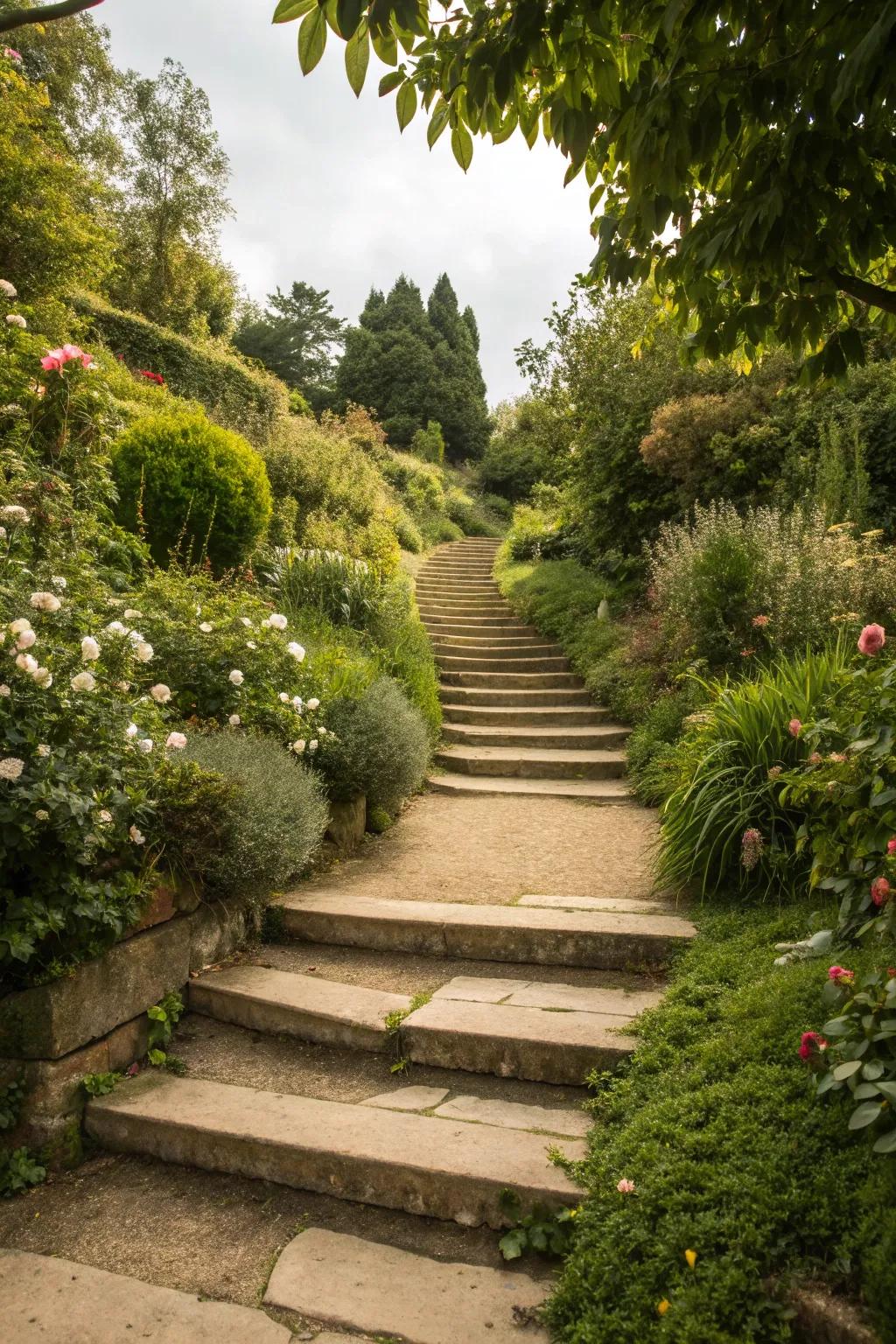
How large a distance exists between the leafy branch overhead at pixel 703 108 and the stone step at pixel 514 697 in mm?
6269

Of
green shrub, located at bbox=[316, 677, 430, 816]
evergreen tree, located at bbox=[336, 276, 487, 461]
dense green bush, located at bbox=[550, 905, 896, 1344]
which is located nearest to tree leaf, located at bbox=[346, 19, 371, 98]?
dense green bush, located at bbox=[550, 905, 896, 1344]

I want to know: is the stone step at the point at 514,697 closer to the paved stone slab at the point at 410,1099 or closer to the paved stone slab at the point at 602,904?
the paved stone slab at the point at 602,904

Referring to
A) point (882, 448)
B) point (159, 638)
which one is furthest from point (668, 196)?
point (882, 448)

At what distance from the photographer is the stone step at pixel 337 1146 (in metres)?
2.41

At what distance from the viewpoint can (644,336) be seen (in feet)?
10.1

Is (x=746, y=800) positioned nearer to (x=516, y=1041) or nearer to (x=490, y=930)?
(x=490, y=930)

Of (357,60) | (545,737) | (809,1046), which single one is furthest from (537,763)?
(357,60)

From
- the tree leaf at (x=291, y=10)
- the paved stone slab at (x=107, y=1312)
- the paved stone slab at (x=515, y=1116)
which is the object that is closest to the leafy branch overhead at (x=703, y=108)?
the tree leaf at (x=291, y=10)

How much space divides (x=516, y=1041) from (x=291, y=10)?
2.95 metres

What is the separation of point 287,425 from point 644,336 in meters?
13.0

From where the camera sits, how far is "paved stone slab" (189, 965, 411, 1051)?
3.24 m

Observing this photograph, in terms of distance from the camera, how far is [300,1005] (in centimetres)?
333

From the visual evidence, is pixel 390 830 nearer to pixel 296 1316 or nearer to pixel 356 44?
pixel 296 1316

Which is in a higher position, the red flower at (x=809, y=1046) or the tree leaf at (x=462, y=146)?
the tree leaf at (x=462, y=146)
